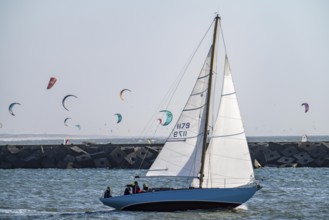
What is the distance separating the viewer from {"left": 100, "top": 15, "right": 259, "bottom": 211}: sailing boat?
3575 cm

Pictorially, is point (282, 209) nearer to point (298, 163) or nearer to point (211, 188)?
point (211, 188)

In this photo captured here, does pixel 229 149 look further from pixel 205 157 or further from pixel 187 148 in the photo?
pixel 187 148

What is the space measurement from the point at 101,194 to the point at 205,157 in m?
12.9

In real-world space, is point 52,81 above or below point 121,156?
above

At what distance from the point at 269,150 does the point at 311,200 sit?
1145 inches

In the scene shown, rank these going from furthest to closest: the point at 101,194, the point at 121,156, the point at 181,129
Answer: the point at 121,156, the point at 101,194, the point at 181,129

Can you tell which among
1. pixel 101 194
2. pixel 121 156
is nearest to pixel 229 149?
pixel 101 194

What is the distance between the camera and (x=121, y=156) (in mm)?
72062

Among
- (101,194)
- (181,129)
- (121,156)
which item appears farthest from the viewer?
(121,156)

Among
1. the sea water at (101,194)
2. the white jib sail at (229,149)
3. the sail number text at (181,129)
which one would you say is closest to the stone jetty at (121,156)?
the sea water at (101,194)

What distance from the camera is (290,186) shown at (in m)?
52.9

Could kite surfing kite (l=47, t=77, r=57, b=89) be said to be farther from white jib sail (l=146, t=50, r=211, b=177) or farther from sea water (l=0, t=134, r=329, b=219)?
white jib sail (l=146, t=50, r=211, b=177)

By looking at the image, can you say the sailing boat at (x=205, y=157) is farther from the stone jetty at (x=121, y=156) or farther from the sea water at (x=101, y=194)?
the stone jetty at (x=121, y=156)

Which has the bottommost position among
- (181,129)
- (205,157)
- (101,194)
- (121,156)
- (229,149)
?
(101,194)
